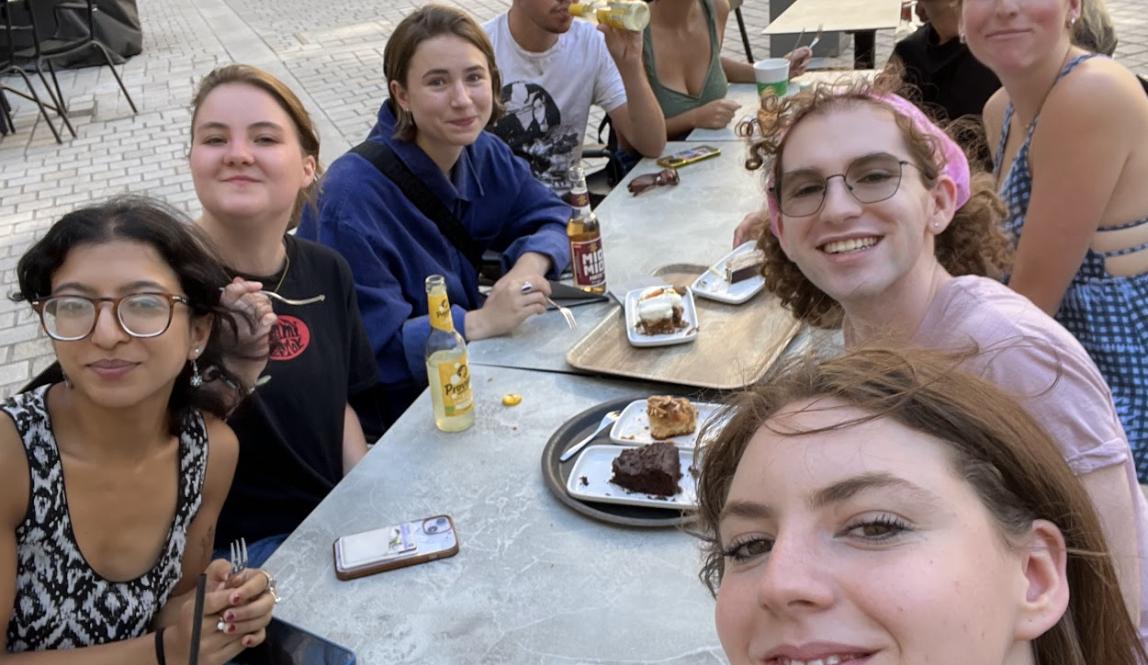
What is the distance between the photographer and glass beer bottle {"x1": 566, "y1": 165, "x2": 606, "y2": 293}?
10.2 ft

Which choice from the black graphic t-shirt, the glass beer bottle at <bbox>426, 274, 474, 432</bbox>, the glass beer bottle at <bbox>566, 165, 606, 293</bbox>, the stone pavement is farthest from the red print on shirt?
the stone pavement

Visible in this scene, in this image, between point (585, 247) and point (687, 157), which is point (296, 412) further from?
point (687, 157)

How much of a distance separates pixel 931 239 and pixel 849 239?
0.22 m

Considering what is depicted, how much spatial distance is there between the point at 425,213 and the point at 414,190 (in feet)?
0.31

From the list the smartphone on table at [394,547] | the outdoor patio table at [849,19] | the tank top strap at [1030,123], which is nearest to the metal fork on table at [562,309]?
the smartphone on table at [394,547]

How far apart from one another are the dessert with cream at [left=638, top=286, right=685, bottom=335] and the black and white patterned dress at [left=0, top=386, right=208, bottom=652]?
1.50m

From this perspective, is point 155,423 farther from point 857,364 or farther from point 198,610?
point 857,364

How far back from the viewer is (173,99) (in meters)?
11.1

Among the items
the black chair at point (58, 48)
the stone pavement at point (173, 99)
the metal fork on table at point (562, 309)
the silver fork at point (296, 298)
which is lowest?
the stone pavement at point (173, 99)

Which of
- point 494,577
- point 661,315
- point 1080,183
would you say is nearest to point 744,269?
point 661,315

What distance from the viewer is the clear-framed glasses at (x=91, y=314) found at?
1.92m

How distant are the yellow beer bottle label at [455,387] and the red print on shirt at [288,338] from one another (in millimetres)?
500

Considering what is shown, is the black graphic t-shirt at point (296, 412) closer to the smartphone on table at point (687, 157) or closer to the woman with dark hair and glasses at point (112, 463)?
the woman with dark hair and glasses at point (112, 463)

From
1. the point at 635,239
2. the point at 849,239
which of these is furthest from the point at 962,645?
the point at 635,239
